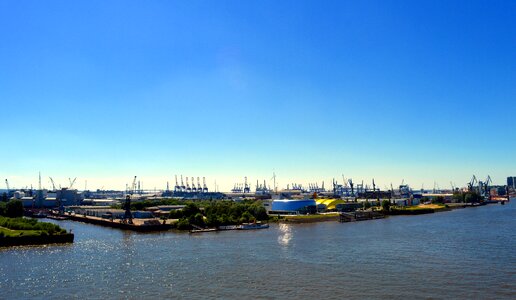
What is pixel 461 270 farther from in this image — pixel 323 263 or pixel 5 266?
pixel 5 266

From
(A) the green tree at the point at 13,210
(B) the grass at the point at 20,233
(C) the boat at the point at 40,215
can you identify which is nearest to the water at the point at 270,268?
(B) the grass at the point at 20,233

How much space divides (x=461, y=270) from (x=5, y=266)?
2429 centimetres

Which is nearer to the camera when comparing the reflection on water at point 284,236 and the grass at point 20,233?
the grass at point 20,233

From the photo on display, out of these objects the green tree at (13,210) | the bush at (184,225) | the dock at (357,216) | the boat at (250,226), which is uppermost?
the green tree at (13,210)

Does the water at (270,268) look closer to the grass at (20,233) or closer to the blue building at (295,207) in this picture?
the grass at (20,233)

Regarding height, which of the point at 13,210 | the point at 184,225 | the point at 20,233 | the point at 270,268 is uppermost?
the point at 13,210

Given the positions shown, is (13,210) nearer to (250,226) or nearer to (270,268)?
(250,226)

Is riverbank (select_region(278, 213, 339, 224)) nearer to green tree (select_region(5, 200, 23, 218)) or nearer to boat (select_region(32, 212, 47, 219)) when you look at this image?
green tree (select_region(5, 200, 23, 218))

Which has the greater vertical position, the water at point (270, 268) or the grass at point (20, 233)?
the grass at point (20, 233)

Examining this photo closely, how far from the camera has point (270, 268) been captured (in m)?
23.2

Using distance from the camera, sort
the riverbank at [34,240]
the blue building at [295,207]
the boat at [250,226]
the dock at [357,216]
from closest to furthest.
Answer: the riverbank at [34,240] → the boat at [250,226] → the dock at [357,216] → the blue building at [295,207]

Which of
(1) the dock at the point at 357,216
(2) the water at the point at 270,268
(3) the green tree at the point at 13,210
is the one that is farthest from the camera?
(3) the green tree at the point at 13,210

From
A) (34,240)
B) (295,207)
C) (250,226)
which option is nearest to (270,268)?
(34,240)

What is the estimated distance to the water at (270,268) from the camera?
61.0ft
